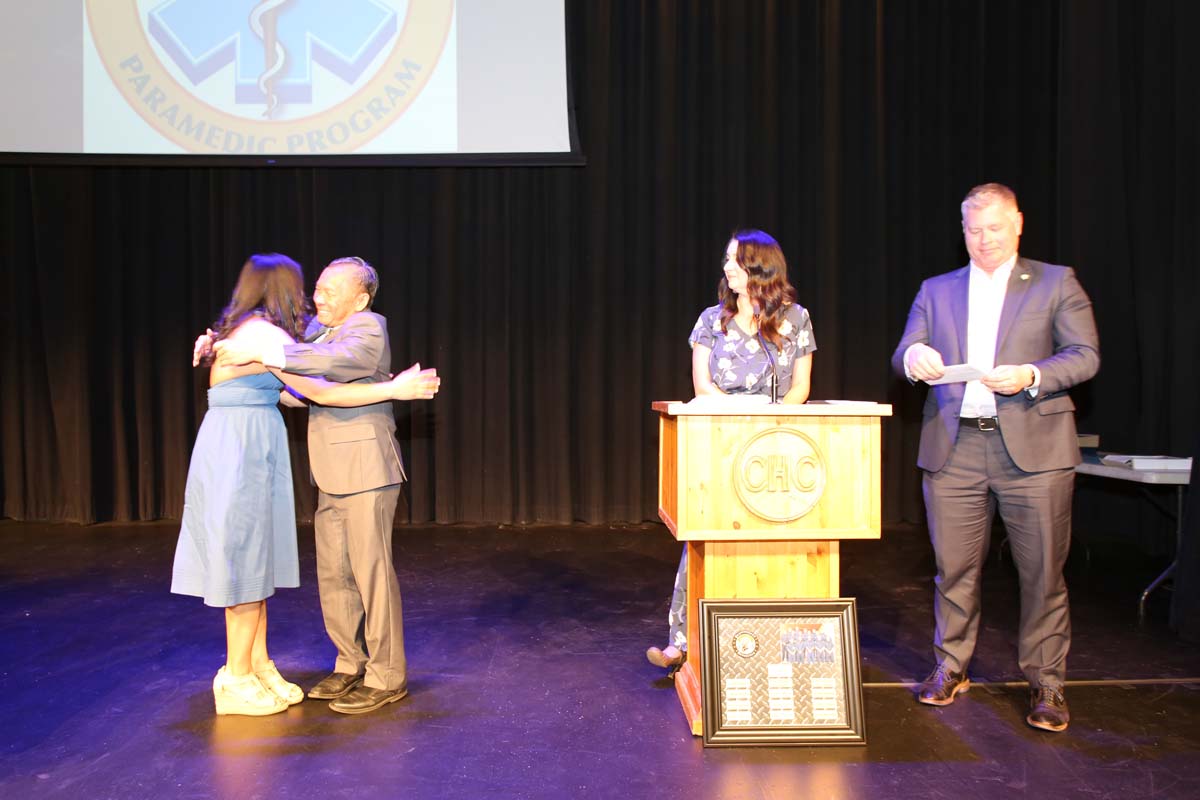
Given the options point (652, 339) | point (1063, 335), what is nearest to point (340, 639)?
point (1063, 335)

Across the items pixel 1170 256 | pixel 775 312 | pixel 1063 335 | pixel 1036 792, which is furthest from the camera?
pixel 1170 256

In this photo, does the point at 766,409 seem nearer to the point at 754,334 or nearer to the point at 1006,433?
the point at 754,334

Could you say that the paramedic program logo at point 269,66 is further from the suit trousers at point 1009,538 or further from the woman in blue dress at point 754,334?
the suit trousers at point 1009,538

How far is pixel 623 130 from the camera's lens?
627cm

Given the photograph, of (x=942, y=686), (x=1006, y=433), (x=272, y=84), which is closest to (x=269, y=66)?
(x=272, y=84)

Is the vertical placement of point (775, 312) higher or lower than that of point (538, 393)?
higher

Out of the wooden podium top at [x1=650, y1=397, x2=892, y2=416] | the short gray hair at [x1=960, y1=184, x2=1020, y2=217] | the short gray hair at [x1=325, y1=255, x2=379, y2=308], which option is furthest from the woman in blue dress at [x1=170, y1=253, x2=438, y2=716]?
the short gray hair at [x1=960, y1=184, x2=1020, y2=217]

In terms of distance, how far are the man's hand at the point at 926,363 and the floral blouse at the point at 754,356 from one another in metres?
0.37

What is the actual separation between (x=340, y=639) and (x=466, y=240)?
395 centimetres

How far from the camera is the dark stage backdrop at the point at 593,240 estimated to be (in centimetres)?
625

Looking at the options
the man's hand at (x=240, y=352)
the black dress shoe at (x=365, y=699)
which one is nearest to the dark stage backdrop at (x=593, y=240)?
the black dress shoe at (x=365, y=699)

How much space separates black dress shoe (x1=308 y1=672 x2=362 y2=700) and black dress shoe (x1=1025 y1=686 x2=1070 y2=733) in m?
2.24

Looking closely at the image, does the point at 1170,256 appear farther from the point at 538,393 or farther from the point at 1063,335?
the point at 538,393

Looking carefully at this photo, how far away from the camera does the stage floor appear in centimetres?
227
